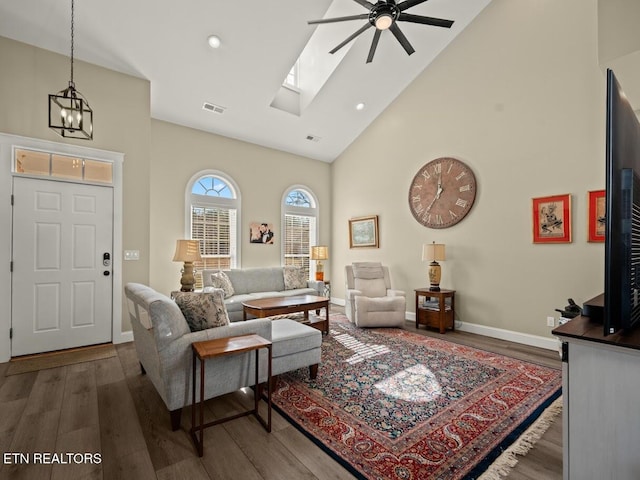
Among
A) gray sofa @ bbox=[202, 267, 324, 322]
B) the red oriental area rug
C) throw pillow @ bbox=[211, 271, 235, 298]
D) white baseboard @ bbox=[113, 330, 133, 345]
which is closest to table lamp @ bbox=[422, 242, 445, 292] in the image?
the red oriental area rug

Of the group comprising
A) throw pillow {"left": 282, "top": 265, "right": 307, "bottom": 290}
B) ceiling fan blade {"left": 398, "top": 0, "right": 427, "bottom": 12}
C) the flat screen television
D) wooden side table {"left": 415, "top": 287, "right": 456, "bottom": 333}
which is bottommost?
wooden side table {"left": 415, "top": 287, "right": 456, "bottom": 333}

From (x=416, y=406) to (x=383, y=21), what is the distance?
11.6ft

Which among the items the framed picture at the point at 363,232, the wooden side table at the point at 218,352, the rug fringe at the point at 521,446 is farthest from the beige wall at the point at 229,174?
the rug fringe at the point at 521,446

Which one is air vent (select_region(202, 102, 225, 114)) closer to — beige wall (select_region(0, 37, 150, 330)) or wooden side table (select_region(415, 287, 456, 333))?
beige wall (select_region(0, 37, 150, 330))

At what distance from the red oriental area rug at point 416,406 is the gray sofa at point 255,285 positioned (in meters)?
1.80

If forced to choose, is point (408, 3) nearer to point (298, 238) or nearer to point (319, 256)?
point (319, 256)

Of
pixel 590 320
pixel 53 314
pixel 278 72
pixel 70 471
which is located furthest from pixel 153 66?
pixel 590 320

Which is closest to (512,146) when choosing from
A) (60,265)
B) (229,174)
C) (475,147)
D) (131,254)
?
(475,147)

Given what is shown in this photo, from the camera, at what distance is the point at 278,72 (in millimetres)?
4551

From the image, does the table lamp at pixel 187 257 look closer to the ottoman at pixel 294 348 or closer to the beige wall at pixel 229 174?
the beige wall at pixel 229 174

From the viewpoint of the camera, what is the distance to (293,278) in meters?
5.85

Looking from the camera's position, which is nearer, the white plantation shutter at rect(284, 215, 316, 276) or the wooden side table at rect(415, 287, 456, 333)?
the wooden side table at rect(415, 287, 456, 333)

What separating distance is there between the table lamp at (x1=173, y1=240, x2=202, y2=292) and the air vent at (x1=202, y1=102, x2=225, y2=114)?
2.24 meters

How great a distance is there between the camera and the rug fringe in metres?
1.73
